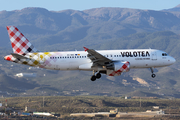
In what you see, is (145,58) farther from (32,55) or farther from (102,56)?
(32,55)

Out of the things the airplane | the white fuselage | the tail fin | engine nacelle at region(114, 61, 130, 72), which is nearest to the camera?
engine nacelle at region(114, 61, 130, 72)

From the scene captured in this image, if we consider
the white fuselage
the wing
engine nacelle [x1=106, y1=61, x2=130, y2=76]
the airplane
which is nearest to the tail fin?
the airplane

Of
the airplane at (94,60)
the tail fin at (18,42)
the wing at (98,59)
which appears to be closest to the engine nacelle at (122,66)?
the airplane at (94,60)

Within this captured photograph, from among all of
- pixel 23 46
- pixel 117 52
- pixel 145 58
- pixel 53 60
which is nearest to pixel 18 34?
pixel 23 46

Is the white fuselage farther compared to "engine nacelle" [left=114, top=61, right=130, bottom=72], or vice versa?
the white fuselage

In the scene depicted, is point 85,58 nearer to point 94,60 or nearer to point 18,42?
point 94,60

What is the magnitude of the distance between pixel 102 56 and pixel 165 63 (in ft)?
51.2

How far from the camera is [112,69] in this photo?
73.9m

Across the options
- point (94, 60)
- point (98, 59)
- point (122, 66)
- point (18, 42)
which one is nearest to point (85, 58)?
point (94, 60)

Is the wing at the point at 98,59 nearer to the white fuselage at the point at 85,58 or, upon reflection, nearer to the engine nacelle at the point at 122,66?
the white fuselage at the point at 85,58

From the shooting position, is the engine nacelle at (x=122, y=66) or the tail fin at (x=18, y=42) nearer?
the engine nacelle at (x=122, y=66)

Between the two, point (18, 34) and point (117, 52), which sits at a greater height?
point (18, 34)

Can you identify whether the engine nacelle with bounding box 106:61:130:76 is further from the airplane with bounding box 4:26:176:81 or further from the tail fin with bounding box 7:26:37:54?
the tail fin with bounding box 7:26:37:54

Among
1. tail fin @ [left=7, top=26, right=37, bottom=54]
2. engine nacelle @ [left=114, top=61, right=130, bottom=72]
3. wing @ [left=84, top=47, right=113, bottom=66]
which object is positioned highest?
tail fin @ [left=7, top=26, right=37, bottom=54]
